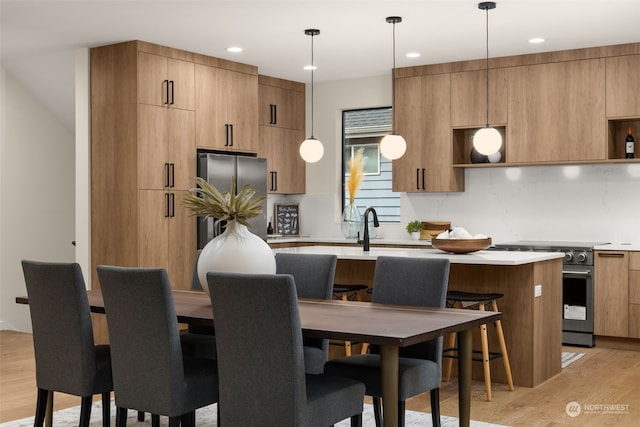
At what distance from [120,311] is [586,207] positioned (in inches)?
198

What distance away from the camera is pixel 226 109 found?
736cm

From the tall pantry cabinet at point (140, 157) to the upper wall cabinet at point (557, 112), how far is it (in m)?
2.90

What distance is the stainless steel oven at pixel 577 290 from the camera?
263 inches

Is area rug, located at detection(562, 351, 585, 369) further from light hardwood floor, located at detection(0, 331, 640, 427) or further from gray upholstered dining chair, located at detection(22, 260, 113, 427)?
gray upholstered dining chair, located at detection(22, 260, 113, 427)

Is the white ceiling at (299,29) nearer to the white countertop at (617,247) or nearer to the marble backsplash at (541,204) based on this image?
the marble backsplash at (541,204)

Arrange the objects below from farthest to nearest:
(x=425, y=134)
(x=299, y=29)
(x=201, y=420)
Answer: (x=425, y=134)
(x=299, y=29)
(x=201, y=420)

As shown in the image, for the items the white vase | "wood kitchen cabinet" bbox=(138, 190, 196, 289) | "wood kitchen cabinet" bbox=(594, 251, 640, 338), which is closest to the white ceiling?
"wood kitchen cabinet" bbox=(138, 190, 196, 289)

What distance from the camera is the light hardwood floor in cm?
447

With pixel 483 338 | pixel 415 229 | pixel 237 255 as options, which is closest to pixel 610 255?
pixel 415 229

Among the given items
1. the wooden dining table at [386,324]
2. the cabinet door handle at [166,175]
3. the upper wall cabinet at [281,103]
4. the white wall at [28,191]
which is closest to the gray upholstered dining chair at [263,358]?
the wooden dining table at [386,324]

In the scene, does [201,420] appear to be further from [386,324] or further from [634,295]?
[634,295]

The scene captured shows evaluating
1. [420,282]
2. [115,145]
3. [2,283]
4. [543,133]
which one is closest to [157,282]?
[420,282]

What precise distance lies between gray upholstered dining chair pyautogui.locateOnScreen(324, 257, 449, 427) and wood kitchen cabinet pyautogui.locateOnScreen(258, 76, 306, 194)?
4261 millimetres

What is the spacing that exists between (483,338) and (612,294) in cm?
220
